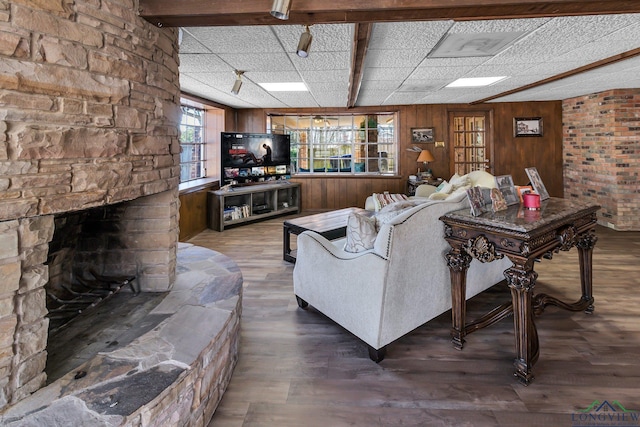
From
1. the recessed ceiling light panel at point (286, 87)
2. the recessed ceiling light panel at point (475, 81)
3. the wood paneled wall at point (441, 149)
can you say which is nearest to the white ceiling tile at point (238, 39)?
the recessed ceiling light panel at point (286, 87)

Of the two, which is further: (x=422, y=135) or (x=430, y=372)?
(x=422, y=135)

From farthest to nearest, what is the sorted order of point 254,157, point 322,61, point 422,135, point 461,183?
point 422,135, point 254,157, point 461,183, point 322,61

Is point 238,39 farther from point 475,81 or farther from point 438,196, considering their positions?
point 475,81

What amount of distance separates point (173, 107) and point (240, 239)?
3129 mm

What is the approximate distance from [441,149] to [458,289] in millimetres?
5085

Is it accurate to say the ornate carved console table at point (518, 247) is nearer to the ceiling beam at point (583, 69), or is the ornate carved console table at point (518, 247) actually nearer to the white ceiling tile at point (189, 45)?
the ceiling beam at point (583, 69)

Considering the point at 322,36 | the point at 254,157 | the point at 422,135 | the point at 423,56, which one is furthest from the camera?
the point at 422,135

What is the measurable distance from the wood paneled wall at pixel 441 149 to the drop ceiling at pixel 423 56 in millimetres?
1119

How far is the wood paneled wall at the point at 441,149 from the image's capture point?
6.39 m

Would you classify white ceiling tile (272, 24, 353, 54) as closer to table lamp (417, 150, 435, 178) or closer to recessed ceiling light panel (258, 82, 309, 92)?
recessed ceiling light panel (258, 82, 309, 92)

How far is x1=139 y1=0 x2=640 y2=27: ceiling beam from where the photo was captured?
1720 mm

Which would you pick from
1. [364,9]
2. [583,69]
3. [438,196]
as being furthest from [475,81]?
[364,9]

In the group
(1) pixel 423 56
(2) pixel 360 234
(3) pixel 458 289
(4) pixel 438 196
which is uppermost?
(1) pixel 423 56

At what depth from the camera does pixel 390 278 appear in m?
1.93
